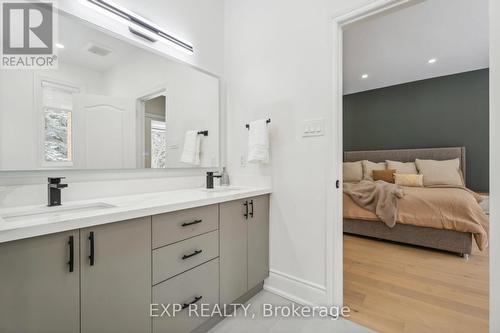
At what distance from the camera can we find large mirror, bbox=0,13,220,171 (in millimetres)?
1163

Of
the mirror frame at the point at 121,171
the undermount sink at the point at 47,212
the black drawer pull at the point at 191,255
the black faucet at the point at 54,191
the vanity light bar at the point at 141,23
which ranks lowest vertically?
the black drawer pull at the point at 191,255

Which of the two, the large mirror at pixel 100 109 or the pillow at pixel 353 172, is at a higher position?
the large mirror at pixel 100 109

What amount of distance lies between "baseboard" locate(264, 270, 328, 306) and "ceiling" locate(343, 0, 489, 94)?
2.18 metres

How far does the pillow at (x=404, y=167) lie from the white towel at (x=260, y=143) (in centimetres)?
374

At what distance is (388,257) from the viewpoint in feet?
8.25

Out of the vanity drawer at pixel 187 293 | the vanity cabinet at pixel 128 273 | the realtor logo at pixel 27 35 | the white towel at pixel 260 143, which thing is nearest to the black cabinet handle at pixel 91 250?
the vanity cabinet at pixel 128 273

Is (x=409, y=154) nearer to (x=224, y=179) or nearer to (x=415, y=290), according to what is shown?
(x=415, y=290)

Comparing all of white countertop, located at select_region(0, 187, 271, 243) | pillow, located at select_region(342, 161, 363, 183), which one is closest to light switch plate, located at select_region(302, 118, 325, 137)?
white countertop, located at select_region(0, 187, 271, 243)

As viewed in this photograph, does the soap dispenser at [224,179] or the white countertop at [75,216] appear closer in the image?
the white countertop at [75,216]

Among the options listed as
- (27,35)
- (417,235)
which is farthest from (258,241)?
(417,235)

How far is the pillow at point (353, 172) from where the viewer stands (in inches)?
178

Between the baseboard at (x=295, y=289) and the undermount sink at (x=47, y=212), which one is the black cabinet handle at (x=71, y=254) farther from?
the baseboard at (x=295, y=289)

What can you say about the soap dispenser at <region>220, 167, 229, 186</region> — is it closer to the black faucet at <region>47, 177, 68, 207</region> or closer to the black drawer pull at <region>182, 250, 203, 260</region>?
the black drawer pull at <region>182, 250, 203, 260</region>

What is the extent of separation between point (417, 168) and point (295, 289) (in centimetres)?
394
